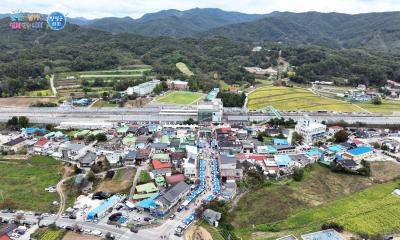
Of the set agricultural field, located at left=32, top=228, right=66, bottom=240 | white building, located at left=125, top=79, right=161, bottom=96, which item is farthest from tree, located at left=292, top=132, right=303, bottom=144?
white building, located at left=125, top=79, right=161, bottom=96

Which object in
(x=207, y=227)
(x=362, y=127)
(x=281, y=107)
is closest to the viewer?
(x=207, y=227)

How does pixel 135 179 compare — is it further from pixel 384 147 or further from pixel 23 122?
pixel 384 147

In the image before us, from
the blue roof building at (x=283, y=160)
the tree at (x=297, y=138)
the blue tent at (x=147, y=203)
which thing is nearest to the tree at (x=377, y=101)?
the tree at (x=297, y=138)

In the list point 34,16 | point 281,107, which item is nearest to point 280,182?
point 281,107

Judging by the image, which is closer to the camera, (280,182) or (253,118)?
(280,182)

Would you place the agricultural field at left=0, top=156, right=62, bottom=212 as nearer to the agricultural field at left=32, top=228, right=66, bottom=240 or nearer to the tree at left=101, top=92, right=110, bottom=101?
the agricultural field at left=32, top=228, right=66, bottom=240

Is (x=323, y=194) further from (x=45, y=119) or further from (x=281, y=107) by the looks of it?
(x=45, y=119)

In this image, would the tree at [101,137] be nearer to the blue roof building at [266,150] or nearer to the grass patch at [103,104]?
the grass patch at [103,104]
